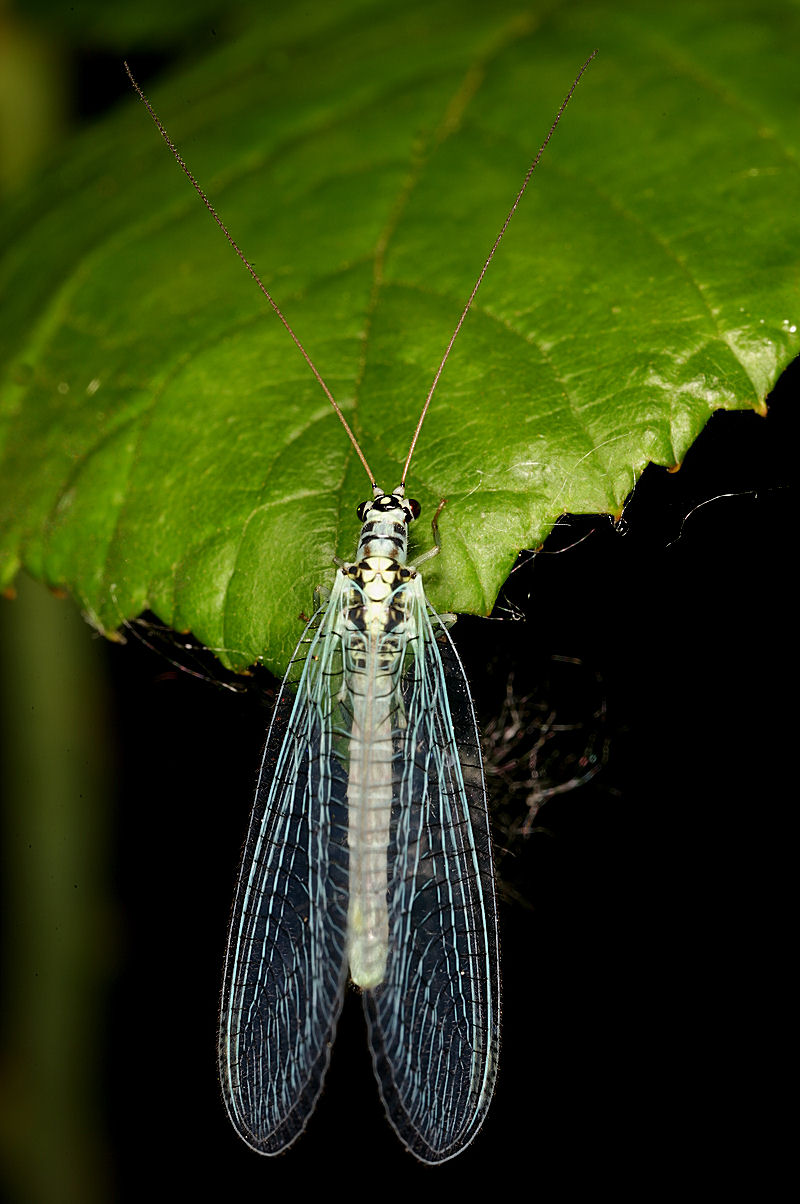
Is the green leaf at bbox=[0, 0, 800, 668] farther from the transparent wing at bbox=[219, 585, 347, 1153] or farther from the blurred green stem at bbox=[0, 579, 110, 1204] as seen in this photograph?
the blurred green stem at bbox=[0, 579, 110, 1204]

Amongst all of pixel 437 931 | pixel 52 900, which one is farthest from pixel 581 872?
pixel 52 900

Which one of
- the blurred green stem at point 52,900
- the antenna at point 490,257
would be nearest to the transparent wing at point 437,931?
the antenna at point 490,257

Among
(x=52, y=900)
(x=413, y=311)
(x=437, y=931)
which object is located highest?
(x=413, y=311)

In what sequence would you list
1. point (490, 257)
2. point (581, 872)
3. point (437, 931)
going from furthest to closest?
point (581, 872) < point (437, 931) < point (490, 257)

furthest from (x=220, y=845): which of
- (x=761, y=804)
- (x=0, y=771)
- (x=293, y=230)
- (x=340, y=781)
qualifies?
(x=293, y=230)

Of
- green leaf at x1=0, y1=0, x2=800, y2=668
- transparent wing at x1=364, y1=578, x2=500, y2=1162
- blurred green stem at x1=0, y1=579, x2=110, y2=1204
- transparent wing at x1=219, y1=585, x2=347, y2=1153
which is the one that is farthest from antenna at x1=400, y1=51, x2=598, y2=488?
blurred green stem at x1=0, y1=579, x2=110, y2=1204

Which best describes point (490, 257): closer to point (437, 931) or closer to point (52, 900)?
point (437, 931)

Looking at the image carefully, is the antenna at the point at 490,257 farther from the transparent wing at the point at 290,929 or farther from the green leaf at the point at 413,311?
the transparent wing at the point at 290,929
